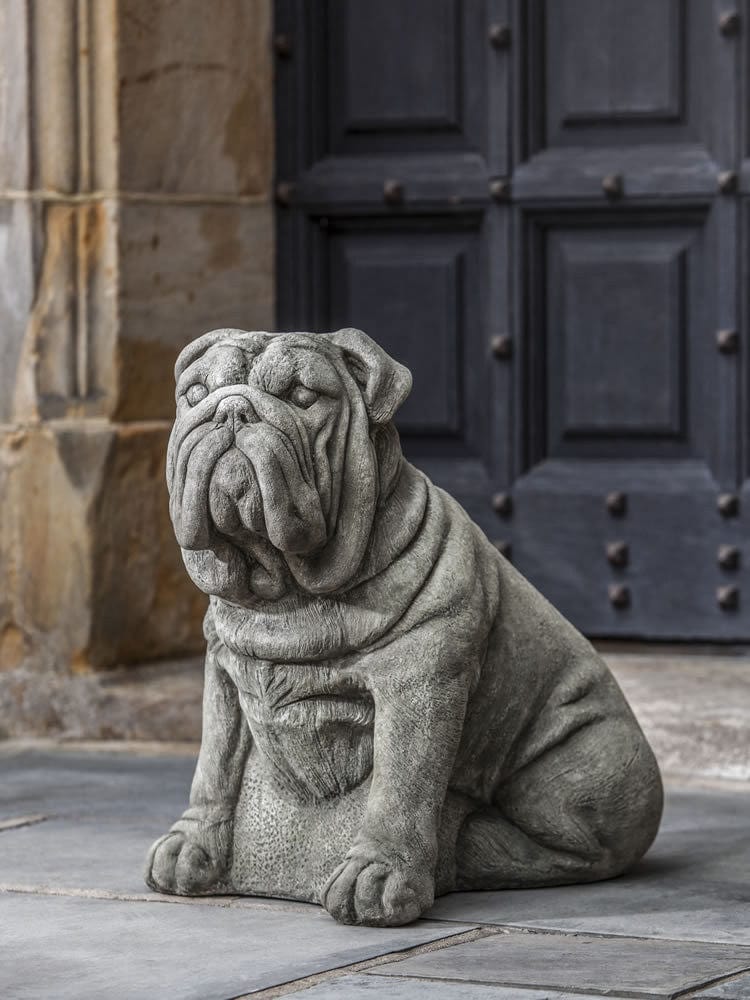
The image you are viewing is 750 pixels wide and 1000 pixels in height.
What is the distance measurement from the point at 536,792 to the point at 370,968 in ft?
2.54

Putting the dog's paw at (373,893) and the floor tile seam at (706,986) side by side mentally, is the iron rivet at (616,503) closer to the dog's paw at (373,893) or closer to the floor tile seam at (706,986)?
the dog's paw at (373,893)

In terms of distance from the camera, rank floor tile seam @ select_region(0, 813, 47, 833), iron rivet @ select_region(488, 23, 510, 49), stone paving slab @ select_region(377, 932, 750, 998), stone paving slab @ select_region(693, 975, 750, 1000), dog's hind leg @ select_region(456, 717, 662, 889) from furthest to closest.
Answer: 1. iron rivet @ select_region(488, 23, 510, 49)
2. floor tile seam @ select_region(0, 813, 47, 833)
3. dog's hind leg @ select_region(456, 717, 662, 889)
4. stone paving slab @ select_region(377, 932, 750, 998)
5. stone paving slab @ select_region(693, 975, 750, 1000)

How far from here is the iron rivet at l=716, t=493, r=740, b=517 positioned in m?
6.19

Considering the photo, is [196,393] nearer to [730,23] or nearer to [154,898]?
[154,898]

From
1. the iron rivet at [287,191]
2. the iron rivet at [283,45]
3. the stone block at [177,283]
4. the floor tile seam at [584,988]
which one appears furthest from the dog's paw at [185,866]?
the iron rivet at [283,45]

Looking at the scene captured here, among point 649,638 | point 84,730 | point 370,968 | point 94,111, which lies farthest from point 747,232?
point 370,968

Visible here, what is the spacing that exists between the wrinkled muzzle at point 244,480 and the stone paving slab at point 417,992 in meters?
0.81

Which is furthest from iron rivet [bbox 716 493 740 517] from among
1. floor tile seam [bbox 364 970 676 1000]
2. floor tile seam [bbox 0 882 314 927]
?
floor tile seam [bbox 364 970 676 1000]

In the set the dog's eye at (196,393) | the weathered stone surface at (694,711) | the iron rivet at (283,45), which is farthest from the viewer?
the iron rivet at (283,45)

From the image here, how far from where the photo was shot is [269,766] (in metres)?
4.36

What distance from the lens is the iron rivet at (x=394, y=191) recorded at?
21.2 ft

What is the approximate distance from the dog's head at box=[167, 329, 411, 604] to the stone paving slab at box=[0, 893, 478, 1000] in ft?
1.92

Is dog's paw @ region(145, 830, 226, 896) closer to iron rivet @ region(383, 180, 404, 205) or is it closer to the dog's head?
the dog's head

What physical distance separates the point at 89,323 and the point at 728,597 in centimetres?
185
